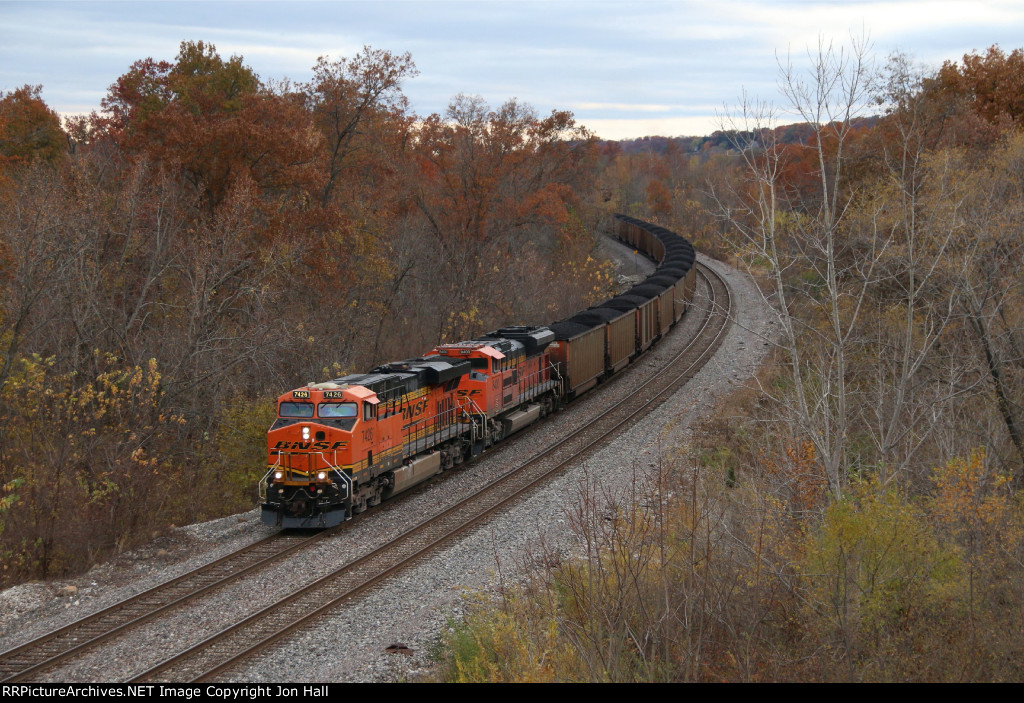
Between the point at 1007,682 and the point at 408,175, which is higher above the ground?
the point at 408,175

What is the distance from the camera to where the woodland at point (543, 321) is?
8.84 m

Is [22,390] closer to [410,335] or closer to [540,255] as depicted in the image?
[410,335]

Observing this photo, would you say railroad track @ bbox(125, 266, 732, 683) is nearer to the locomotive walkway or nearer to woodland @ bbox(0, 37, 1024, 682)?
A: the locomotive walkway

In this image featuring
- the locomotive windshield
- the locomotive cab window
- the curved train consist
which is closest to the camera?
the curved train consist

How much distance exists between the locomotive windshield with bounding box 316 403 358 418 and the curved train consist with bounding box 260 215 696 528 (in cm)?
2

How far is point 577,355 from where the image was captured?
2739 centimetres

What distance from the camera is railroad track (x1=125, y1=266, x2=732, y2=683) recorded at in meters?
10.9

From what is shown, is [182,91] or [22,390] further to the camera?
[182,91]

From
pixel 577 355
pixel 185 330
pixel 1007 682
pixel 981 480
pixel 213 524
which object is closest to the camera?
pixel 1007 682

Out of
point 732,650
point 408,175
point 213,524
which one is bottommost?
point 213,524

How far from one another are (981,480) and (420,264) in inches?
1370

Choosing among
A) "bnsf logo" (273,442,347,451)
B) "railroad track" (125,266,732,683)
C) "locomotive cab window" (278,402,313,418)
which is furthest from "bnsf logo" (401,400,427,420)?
"locomotive cab window" (278,402,313,418)

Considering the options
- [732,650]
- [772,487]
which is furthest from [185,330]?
[732,650]

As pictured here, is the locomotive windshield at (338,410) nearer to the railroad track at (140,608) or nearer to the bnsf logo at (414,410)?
the bnsf logo at (414,410)
